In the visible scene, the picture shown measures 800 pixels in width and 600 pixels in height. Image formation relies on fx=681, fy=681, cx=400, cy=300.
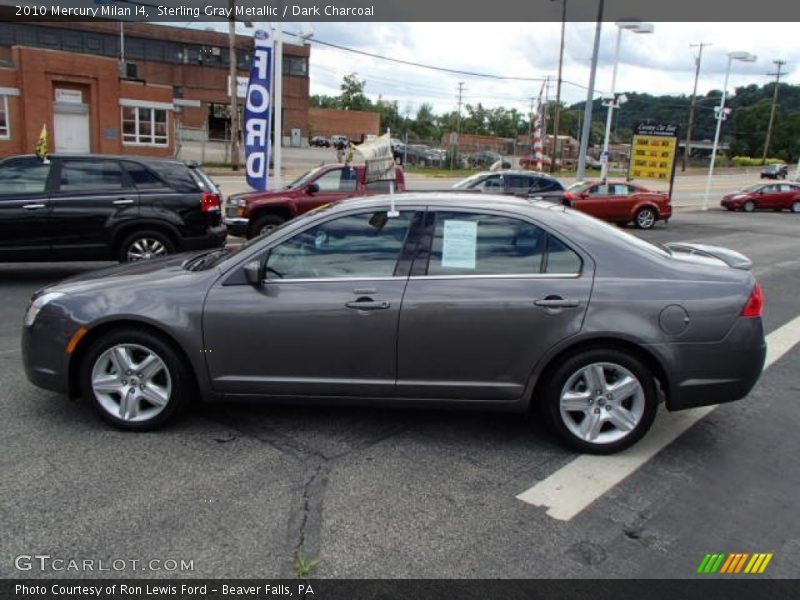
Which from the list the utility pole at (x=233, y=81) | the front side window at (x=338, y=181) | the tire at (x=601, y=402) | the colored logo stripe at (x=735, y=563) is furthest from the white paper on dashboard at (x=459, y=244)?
the utility pole at (x=233, y=81)

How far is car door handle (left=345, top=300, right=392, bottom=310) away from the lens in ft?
13.1

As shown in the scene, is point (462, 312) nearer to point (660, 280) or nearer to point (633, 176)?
point (660, 280)

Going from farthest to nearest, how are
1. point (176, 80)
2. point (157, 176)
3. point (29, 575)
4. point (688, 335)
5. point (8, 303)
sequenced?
point (176, 80), point (157, 176), point (8, 303), point (688, 335), point (29, 575)

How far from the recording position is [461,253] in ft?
13.5

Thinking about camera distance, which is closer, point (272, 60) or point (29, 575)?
point (29, 575)

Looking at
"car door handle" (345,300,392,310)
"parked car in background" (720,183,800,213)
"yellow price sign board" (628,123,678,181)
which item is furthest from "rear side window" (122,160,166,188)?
"parked car in background" (720,183,800,213)

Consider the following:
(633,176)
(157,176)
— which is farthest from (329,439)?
(633,176)

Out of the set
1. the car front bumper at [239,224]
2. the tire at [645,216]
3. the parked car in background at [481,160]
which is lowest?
the tire at [645,216]

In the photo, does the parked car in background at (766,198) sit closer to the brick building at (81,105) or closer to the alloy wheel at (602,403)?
the alloy wheel at (602,403)

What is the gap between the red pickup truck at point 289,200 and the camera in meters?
12.0

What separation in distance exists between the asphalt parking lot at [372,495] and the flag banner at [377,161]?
169 cm

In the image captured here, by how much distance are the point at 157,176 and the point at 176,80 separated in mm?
74170

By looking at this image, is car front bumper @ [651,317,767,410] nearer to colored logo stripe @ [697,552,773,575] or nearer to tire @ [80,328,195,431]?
colored logo stripe @ [697,552,773,575]
